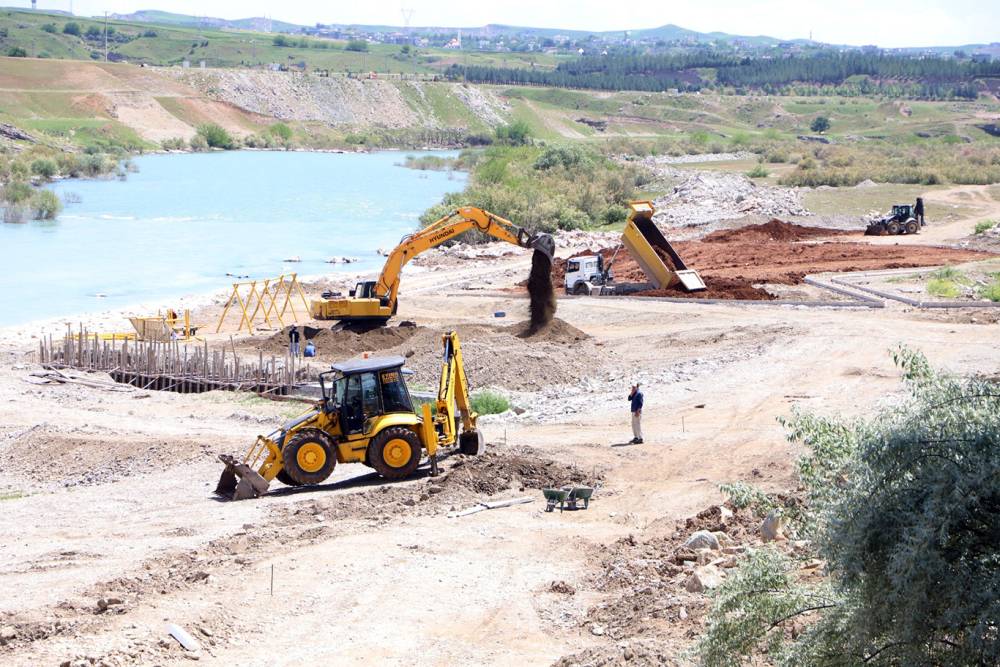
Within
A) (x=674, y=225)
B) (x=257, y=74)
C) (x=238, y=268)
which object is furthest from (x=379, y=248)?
(x=257, y=74)

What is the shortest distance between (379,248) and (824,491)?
156 feet

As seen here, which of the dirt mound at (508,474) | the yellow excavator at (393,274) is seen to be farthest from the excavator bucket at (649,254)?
the dirt mound at (508,474)

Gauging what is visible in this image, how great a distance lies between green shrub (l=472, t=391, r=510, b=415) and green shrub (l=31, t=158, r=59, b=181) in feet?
233

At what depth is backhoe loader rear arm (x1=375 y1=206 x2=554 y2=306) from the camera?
30.8 meters

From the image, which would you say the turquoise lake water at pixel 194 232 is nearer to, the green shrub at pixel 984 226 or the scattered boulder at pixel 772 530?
the green shrub at pixel 984 226

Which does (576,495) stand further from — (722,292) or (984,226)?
(984,226)

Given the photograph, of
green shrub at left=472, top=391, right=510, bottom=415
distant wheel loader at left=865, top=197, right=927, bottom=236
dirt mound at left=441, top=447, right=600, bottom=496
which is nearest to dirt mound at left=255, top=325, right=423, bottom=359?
green shrub at left=472, top=391, right=510, bottom=415

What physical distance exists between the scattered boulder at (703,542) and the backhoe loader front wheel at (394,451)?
526cm

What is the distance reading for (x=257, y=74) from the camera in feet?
546

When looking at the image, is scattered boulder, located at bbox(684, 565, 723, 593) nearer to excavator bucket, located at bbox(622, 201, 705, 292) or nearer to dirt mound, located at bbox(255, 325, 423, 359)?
dirt mound, located at bbox(255, 325, 423, 359)

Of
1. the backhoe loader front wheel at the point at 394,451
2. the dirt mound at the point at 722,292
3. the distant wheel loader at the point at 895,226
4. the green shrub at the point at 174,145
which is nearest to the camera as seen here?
the backhoe loader front wheel at the point at 394,451

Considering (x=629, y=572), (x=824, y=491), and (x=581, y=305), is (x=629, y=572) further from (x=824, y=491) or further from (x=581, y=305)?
(x=581, y=305)

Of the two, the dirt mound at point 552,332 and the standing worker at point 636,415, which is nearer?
the standing worker at point 636,415

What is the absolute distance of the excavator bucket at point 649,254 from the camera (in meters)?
36.5
